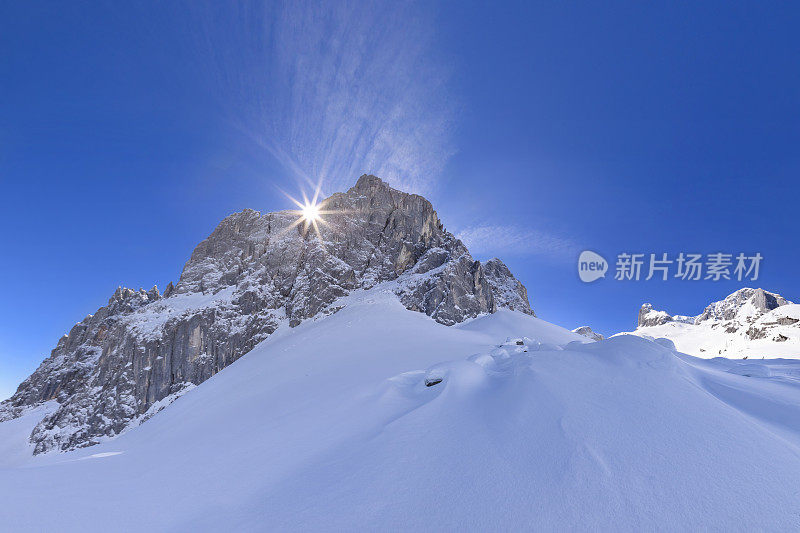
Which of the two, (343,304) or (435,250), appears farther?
(435,250)

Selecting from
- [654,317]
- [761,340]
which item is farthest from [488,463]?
[654,317]

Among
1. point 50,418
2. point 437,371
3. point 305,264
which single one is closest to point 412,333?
point 437,371

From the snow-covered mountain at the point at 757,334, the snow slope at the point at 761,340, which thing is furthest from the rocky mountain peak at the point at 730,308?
the snow slope at the point at 761,340

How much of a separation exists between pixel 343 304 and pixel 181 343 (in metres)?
22.5

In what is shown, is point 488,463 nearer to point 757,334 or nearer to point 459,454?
point 459,454

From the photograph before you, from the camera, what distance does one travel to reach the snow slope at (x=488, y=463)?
314cm

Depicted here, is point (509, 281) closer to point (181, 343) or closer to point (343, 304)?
point (343, 304)

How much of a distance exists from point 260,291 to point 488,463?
4679cm

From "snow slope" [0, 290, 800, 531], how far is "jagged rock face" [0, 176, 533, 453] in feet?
97.9

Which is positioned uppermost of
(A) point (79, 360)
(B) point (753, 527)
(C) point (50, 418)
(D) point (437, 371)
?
(D) point (437, 371)

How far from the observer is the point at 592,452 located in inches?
147

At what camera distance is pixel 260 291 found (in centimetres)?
4512

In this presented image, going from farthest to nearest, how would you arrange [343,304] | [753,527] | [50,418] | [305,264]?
[305,264], [50,418], [343,304], [753,527]

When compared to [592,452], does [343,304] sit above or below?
above
